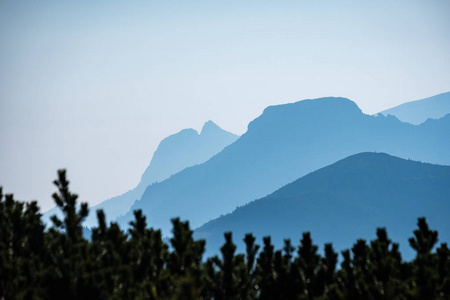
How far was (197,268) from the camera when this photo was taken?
2136cm

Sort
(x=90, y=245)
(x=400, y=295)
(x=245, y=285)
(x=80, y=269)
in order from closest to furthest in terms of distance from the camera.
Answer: (x=400, y=295)
(x=80, y=269)
(x=245, y=285)
(x=90, y=245)

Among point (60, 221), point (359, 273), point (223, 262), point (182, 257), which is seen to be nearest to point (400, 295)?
point (359, 273)

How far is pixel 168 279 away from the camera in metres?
23.5

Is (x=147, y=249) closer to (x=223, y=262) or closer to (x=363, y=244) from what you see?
(x=223, y=262)

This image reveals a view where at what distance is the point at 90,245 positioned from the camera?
26.3 m

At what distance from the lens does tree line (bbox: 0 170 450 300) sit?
22297 mm

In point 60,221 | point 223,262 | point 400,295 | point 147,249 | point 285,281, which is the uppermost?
point 60,221

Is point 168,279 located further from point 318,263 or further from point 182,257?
point 318,263

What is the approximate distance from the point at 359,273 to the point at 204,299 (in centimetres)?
747

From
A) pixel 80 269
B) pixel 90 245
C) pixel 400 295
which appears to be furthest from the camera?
pixel 90 245

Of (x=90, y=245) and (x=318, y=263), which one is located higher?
(x=90, y=245)

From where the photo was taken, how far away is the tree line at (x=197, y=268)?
22.3 m

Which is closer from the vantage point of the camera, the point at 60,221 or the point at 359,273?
the point at 359,273

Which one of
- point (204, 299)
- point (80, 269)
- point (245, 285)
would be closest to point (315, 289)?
point (245, 285)
